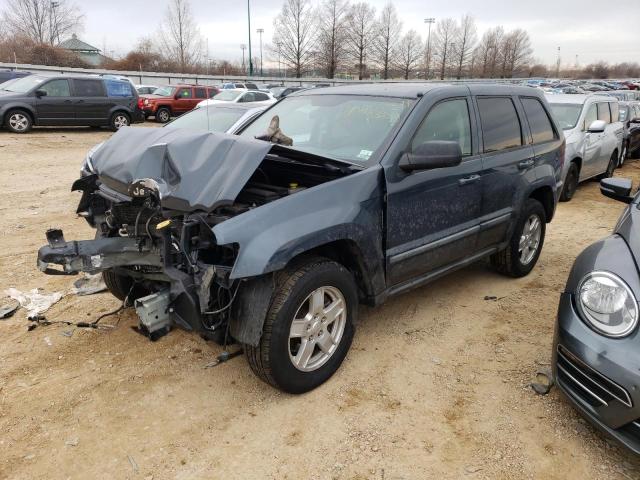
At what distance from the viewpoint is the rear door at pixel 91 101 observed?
612 inches

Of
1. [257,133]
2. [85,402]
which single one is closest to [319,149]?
[257,133]

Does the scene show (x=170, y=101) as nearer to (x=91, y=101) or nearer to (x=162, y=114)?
(x=162, y=114)

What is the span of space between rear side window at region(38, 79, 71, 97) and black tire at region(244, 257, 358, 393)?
15.1 metres

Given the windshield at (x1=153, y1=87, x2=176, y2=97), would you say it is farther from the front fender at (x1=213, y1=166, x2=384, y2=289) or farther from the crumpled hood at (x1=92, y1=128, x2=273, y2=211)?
the front fender at (x1=213, y1=166, x2=384, y2=289)

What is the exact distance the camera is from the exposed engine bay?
2.67 m

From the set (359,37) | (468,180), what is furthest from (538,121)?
(359,37)

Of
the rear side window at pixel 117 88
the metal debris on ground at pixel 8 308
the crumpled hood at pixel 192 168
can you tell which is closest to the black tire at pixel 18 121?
the rear side window at pixel 117 88

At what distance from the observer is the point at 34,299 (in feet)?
13.8

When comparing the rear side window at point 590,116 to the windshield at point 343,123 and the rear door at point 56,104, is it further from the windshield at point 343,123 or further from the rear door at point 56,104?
the rear door at point 56,104

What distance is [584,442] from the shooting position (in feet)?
8.96

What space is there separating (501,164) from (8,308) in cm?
430

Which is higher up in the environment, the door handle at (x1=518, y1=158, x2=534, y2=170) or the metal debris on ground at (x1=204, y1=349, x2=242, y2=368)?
the door handle at (x1=518, y1=158, x2=534, y2=170)

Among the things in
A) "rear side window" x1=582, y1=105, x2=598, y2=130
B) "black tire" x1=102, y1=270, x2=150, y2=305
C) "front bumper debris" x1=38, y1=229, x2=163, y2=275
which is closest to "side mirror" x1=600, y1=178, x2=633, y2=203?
"front bumper debris" x1=38, y1=229, x2=163, y2=275

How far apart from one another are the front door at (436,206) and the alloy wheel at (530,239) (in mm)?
1013
